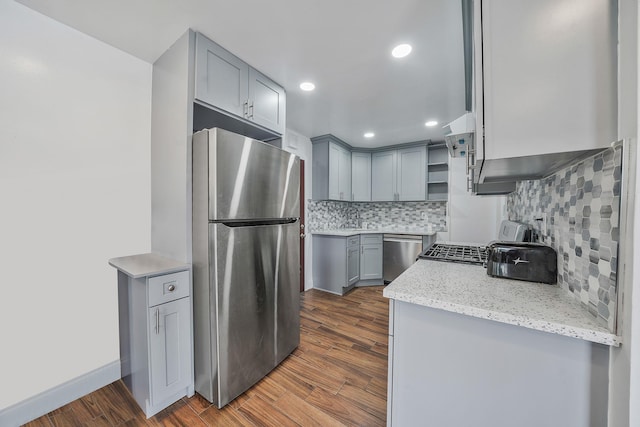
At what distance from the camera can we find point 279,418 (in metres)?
1.36

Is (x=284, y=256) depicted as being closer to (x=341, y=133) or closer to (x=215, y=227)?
(x=215, y=227)

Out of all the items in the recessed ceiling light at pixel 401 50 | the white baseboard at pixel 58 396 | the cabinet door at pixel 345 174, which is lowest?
the white baseboard at pixel 58 396

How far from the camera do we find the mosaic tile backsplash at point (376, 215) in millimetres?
3881

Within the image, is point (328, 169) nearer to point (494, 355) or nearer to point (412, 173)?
point (412, 173)

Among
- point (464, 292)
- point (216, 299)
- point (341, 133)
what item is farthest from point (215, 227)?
point (341, 133)

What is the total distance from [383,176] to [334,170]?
103 cm

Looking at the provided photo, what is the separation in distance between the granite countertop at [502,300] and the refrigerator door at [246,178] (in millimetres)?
1009

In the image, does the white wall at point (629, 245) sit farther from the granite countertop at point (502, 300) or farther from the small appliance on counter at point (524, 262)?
the small appliance on counter at point (524, 262)

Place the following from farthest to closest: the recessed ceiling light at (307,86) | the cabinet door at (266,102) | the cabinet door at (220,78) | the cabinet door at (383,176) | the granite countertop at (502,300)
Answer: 1. the cabinet door at (383,176)
2. the recessed ceiling light at (307,86)
3. the cabinet door at (266,102)
4. the cabinet door at (220,78)
5. the granite countertop at (502,300)

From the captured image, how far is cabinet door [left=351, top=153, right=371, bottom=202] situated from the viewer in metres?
4.18

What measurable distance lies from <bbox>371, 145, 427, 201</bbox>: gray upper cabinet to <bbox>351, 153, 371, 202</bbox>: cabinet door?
0.26 ft

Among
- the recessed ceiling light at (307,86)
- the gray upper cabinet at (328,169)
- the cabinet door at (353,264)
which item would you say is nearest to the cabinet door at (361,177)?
the gray upper cabinet at (328,169)

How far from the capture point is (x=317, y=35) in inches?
59.5

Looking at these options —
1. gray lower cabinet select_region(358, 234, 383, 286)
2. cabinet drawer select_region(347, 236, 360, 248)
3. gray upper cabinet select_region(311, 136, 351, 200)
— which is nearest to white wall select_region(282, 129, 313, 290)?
gray upper cabinet select_region(311, 136, 351, 200)
